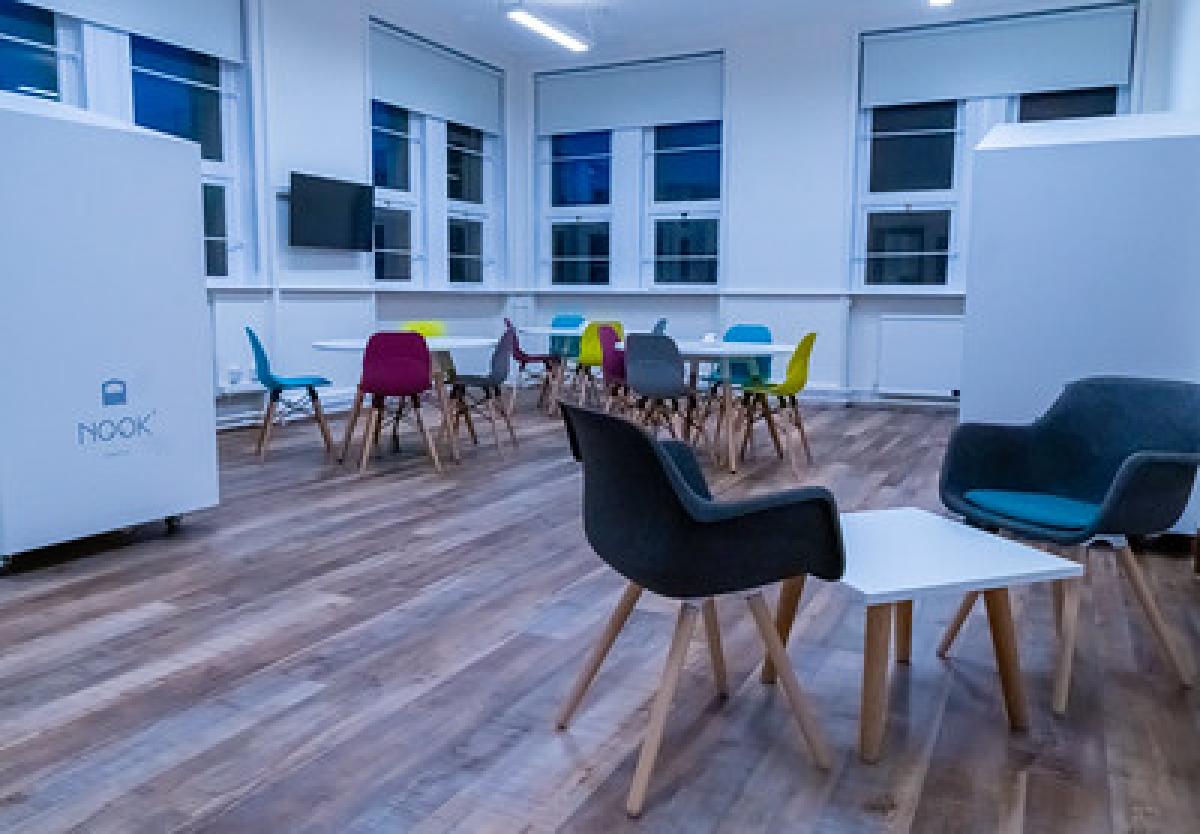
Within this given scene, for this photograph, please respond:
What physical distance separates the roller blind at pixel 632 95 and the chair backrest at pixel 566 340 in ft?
7.93

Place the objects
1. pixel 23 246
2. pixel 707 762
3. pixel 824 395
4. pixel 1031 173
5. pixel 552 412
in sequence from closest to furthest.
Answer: pixel 707 762 → pixel 23 246 → pixel 1031 173 → pixel 552 412 → pixel 824 395

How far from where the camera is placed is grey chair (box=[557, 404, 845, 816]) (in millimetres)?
1850

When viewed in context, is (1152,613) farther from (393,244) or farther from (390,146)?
→ (390,146)

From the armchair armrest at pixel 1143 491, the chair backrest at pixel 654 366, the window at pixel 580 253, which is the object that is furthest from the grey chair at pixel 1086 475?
the window at pixel 580 253

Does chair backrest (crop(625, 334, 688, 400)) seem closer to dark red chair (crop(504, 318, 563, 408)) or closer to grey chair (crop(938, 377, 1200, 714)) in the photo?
dark red chair (crop(504, 318, 563, 408))

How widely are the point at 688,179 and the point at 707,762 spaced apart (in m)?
8.19

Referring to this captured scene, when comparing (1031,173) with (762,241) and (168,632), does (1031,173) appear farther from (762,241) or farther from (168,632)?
(762,241)

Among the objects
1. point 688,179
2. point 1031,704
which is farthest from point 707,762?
point 688,179

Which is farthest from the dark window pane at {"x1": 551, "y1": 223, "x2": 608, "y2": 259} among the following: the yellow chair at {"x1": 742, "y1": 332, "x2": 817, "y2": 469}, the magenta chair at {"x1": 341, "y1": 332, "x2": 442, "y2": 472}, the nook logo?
the nook logo

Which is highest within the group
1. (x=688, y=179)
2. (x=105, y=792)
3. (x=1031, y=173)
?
(x=688, y=179)

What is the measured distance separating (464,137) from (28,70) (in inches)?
180

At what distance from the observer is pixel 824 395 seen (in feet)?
29.3

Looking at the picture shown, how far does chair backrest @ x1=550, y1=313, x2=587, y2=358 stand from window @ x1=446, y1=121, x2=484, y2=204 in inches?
75.6

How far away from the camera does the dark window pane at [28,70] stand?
5.52 meters
